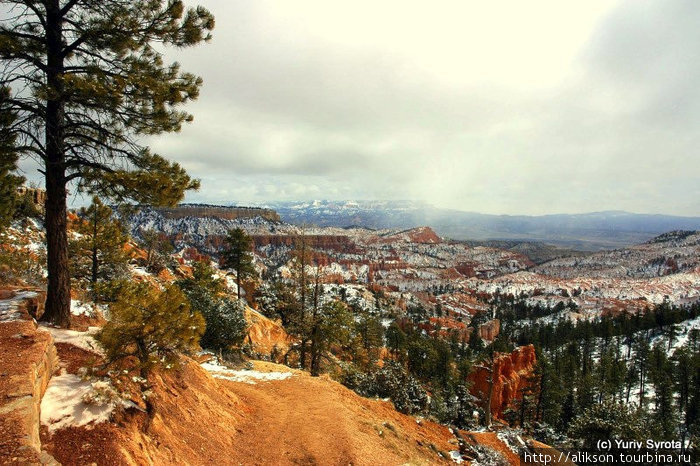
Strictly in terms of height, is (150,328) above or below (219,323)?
above

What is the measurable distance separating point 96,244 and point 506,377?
1987 inches

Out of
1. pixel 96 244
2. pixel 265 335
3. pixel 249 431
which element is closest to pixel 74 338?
pixel 249 431

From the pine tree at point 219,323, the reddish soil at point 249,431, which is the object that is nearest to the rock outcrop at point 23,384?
the reddish soil at point 249,431

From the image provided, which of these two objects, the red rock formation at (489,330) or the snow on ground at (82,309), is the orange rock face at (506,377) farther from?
the red rock formation at (489,330)

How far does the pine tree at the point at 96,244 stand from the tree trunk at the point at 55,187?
7367mm

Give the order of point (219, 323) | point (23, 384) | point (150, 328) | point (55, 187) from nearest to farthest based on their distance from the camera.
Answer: point (23, 384), point (150, 328), point (55, 187), point (219, 323)

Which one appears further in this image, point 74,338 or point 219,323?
point 219,323

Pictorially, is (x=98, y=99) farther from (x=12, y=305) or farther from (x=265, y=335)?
(x=265, y=335)

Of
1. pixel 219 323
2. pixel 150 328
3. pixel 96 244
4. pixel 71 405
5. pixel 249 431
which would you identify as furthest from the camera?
pixel 219 323

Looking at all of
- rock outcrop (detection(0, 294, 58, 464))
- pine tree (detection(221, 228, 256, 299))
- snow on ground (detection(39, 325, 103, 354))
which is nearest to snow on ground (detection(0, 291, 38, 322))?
rock outcrop (detection(0, 294, 58, 464))

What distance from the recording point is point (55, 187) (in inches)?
339

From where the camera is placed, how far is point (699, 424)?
37.5m

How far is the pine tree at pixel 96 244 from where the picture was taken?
15.9m

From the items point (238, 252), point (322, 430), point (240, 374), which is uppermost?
point (238, 252)
